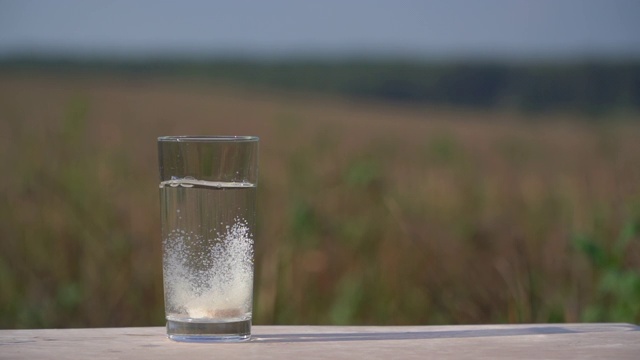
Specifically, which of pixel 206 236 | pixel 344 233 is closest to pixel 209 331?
pixel 206 236

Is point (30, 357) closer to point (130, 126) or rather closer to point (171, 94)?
point (130, 126)

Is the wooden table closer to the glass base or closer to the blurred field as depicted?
the glass base

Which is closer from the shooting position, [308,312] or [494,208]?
[308,312]

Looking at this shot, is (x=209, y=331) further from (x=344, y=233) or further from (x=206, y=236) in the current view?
(x=344, y=233)

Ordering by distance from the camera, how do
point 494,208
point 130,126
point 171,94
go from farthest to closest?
point 171,94 → point 130,126 → point 494,208

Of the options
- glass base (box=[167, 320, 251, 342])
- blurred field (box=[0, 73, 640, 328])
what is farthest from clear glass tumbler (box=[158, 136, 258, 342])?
blurred field (box=[0, 73, 640, 328])

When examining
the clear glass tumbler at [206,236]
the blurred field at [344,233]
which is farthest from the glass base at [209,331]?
the blurred field at [344,233]

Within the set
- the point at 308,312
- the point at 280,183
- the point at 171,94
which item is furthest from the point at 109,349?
the point at 171,94
